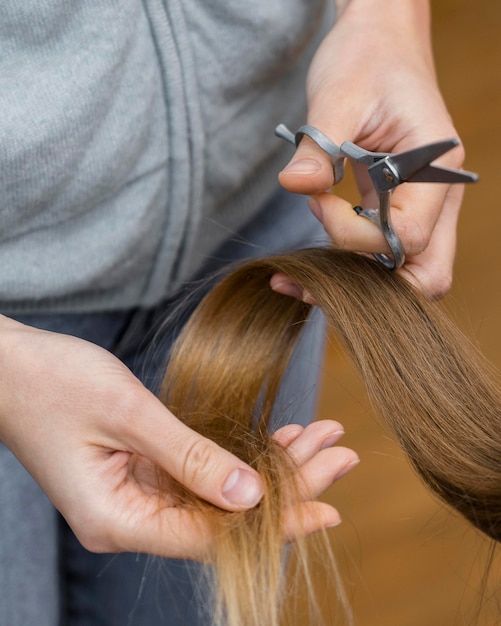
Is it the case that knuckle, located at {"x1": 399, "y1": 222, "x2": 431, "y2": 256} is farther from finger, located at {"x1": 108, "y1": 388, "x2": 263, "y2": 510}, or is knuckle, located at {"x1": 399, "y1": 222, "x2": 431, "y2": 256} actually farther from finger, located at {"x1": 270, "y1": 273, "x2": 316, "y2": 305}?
finger, located at {"x1": 108, "y1": 388, "x2": 263, "y2": 510}

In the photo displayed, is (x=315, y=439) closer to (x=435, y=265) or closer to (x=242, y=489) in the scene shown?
(x=242, y=489)

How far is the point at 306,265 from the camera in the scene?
622mm

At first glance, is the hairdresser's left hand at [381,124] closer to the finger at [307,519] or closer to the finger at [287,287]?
the finger at [287,287]

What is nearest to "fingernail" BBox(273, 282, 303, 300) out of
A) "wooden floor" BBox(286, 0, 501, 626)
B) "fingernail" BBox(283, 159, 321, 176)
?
"fingernail" BBox(283, 159, 321, 176)

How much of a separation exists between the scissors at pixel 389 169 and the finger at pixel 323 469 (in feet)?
0.52

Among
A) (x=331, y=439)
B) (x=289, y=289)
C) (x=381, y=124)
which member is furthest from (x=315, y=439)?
(x=381, y=124)

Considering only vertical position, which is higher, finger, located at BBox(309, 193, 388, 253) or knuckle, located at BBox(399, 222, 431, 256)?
knuckle, located at BBox(399, 222, 431, 256)

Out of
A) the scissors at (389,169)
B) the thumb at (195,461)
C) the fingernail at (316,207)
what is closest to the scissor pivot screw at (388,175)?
the scissors at (389,169)

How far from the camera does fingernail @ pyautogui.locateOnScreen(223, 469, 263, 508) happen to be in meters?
0.52

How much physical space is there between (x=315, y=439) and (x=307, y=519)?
2.3 inches

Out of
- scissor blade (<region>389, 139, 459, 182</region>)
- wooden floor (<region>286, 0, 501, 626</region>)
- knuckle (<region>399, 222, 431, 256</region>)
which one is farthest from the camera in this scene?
wooden floor (<region>286, 0, 501, 626</region>)

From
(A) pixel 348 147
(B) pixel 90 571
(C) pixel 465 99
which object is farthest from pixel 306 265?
(C) pixel 465 99

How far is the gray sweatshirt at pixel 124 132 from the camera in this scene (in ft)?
1.83

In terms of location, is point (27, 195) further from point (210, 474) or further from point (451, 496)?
point (451, 496)
